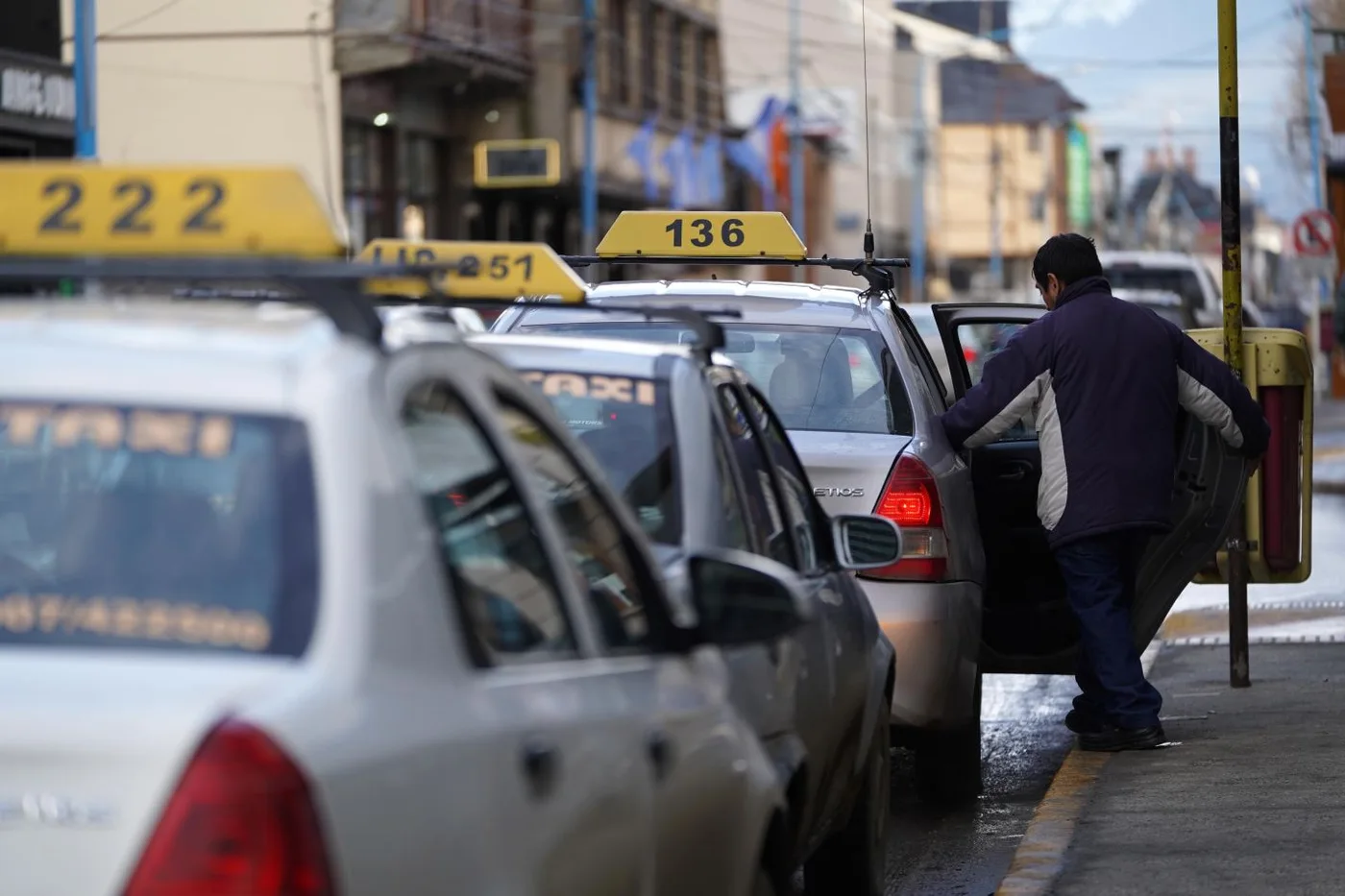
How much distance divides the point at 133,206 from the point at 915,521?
4258mm

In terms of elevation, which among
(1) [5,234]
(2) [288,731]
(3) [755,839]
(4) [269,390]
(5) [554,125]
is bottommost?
(3) [755,839]

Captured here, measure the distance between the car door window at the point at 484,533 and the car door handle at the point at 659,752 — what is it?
0.21 meters

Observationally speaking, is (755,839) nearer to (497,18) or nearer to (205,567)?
(205,567)

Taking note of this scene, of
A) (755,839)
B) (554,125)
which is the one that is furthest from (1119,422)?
(554,125)

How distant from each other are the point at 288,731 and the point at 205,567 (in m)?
0.39

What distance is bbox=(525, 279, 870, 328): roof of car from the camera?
8078 mm

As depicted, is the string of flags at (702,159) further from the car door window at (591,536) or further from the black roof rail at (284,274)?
the black roof rail at (284,274)

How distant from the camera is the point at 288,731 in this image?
2879mm

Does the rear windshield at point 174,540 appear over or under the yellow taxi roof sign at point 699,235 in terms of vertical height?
under

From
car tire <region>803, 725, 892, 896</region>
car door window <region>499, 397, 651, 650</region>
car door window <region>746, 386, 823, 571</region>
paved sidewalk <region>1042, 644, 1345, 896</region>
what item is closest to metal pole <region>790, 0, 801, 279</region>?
paved sidewalk <region>1042, 644, 1345, 896</region>

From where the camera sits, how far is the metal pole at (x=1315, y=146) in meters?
42.5

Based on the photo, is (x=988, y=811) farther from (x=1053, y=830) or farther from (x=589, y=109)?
(x=589, y=109)

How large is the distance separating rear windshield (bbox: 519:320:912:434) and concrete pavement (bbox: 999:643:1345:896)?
52.6 inches

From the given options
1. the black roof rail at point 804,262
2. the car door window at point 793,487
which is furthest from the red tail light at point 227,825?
the black roof rail at point 804,262
